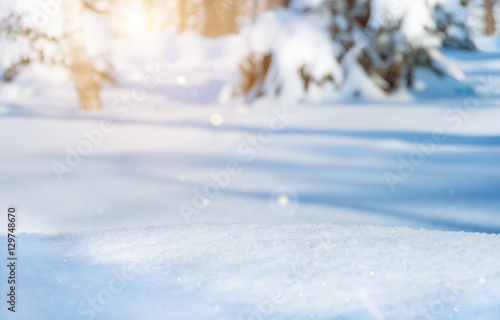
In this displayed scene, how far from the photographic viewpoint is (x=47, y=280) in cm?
170

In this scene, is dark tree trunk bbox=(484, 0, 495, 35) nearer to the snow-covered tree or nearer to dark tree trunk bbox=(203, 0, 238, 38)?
dark tree trunk bbox=(203, 0, 238, 38)

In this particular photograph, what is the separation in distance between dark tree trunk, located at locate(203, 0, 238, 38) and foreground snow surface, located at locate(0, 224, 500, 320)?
62.4 ft

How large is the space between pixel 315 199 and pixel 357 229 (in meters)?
1.68

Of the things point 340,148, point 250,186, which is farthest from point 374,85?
point 250,186

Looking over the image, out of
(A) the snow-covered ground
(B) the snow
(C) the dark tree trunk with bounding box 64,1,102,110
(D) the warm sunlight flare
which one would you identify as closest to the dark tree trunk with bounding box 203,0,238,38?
(D) the warm sunlight flare

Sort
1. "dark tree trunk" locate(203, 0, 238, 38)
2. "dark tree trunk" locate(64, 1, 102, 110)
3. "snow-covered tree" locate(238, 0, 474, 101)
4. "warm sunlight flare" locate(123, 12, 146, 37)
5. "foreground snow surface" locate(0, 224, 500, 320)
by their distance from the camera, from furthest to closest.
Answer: "warm sunlight flare" locate(123, 12, 146, 37) < "dark tree trunk" locate(203, 0, 238, 38) < "snow-covered tree" locate(238, 0, 474, 101) < "dark tree trunk" locate(64, 1, 102, 110) < "foreground snow surface" locate(0, 224, 500, 320)

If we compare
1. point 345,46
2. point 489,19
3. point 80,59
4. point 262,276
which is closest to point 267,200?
point 262,276

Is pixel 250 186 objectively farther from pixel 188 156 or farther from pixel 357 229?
pixel 357 229

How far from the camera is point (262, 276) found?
1682 millimetres

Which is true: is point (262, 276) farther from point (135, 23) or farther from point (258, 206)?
point (135, 23)

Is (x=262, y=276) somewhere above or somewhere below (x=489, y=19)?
above

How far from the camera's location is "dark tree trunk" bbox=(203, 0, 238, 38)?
2053 centimetres

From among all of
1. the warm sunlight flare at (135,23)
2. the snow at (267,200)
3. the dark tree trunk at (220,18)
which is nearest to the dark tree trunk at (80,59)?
the snow at (267,200)

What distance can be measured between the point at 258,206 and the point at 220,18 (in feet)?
59.9
